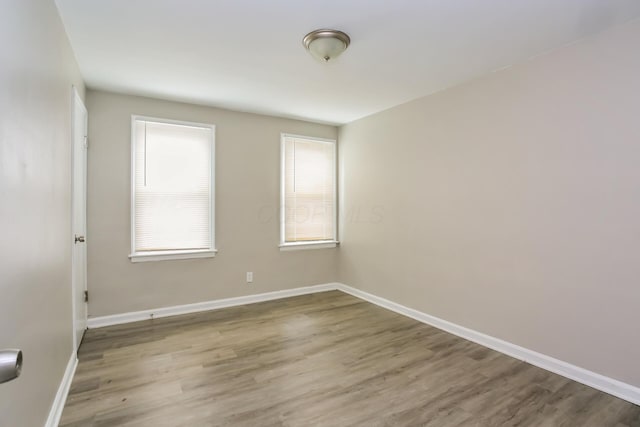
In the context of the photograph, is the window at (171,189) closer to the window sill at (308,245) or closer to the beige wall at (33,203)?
the window sill at (308,245)

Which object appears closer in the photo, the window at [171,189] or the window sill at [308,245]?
the window at [171,189]

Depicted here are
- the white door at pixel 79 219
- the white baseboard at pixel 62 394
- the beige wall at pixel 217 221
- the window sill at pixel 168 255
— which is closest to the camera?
the white baseboard at pixel 62 394

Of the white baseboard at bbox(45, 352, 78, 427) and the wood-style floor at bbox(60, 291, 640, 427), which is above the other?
the white baseboard at bbox(45, 352, 78, 427)

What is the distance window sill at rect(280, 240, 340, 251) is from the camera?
4457 millimetres

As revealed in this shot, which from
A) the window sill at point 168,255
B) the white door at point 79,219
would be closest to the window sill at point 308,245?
the window sill at point 168,255

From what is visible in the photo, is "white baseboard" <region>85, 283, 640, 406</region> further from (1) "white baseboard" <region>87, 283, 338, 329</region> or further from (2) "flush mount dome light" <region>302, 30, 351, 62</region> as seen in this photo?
(2) "flush mount dome light" <region>302, 30, 351, 62</region>

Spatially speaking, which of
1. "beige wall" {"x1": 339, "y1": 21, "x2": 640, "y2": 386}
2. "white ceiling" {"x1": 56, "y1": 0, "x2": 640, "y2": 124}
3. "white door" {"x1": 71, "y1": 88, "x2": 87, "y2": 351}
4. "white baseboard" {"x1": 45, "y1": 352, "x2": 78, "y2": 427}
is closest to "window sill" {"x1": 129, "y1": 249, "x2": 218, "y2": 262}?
"white door" {"x1": 71, "y1": 88, "x2": 87, "y2": 351}

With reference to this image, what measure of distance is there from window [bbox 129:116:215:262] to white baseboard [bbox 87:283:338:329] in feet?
1.90

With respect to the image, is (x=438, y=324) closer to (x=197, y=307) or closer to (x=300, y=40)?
(x=197, y=307)

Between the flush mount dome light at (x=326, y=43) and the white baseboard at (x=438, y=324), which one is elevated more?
the flush mount dome light at (x=326, y=43)

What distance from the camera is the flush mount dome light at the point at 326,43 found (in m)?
2.25

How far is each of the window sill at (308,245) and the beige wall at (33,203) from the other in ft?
8.29

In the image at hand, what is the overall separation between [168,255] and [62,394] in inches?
68.1

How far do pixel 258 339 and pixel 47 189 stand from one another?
6.79 ft
